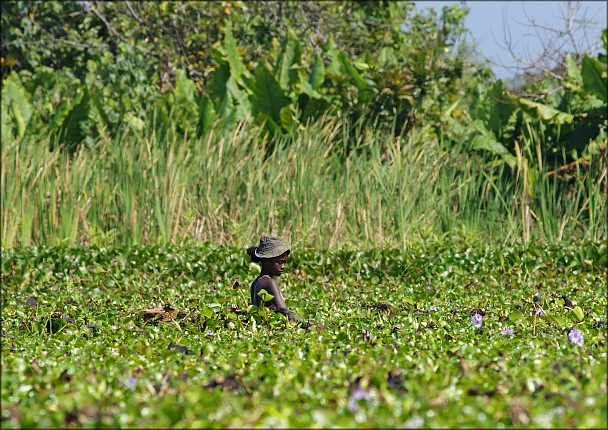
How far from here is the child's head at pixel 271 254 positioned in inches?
227

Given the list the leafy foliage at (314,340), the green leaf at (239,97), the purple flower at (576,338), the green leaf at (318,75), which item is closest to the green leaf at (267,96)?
the green leaf at (239,97)

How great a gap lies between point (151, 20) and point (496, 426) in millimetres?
15807

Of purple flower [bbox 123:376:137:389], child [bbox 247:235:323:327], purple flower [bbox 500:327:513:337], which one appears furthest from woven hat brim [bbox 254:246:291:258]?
purple flower [bbox 123:376:137:389]

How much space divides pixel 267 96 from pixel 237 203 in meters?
3.42

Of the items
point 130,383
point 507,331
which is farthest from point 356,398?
point 507,331

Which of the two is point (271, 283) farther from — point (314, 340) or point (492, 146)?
point (492, 146)

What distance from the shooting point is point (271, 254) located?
5.76m

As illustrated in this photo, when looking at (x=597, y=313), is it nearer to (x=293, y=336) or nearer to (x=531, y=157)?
(x=293, y=336)

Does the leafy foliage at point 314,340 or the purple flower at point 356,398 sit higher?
the purple flower at point 356,398

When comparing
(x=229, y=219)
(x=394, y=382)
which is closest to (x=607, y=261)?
(x=229, y=219)

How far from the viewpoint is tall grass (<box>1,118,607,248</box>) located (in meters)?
9.52

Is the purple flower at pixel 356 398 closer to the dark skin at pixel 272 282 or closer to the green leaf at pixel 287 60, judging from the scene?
the dark skin at pixel 272 282

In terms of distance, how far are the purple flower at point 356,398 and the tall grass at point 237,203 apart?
6.27m

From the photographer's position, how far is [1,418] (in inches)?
108
